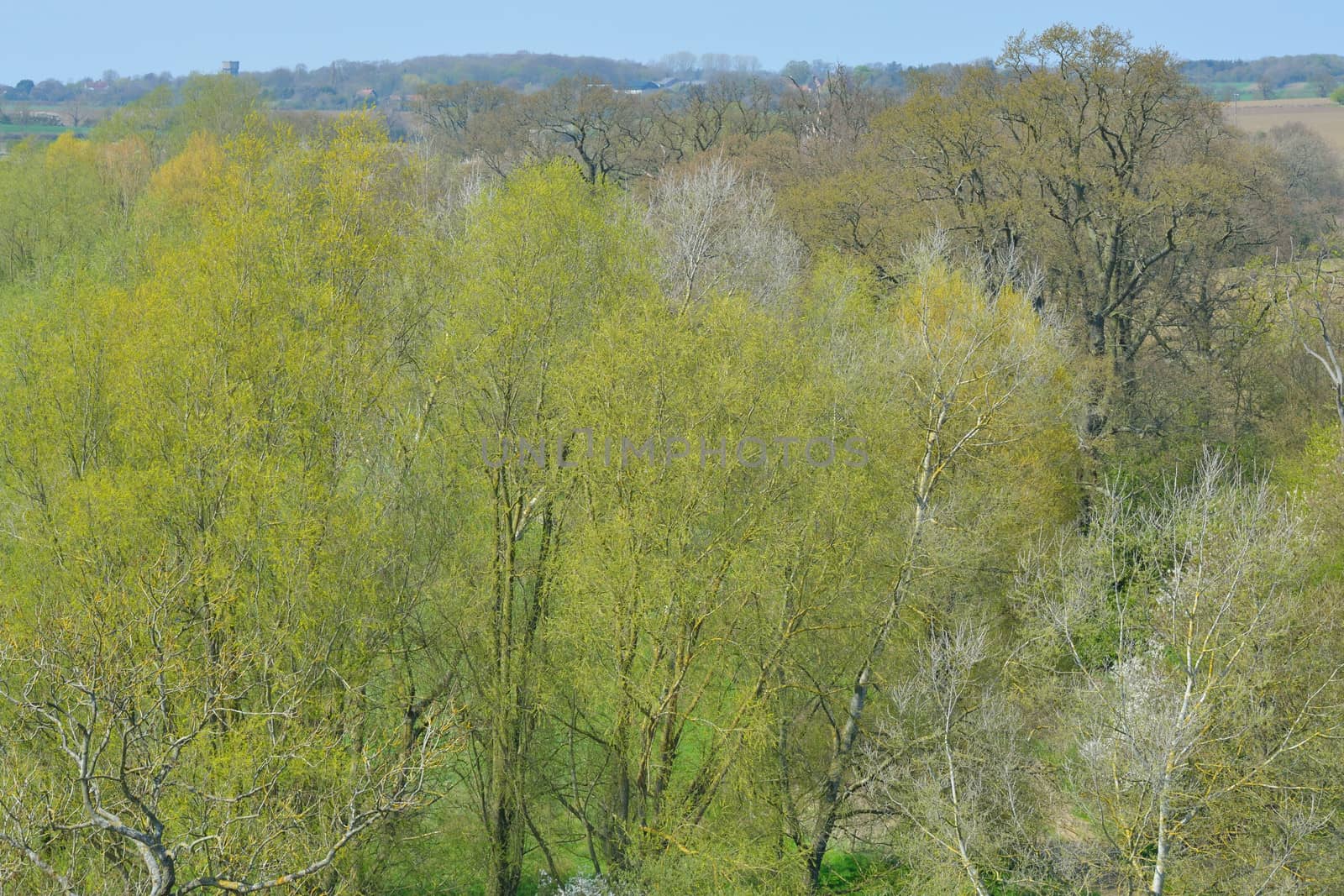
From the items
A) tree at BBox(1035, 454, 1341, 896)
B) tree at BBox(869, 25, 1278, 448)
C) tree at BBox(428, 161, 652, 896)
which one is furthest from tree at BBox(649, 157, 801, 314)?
tree at BBox(1035, 454, 1341, 896)

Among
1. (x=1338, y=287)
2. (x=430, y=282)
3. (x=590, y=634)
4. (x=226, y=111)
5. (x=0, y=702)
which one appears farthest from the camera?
(x=226, y=111)

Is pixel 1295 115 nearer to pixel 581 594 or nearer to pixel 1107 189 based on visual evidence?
pixel 1107 189

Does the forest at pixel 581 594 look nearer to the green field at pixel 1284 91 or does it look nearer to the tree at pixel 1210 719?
the tree at pixel 1210 719

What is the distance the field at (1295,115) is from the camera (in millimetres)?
84375

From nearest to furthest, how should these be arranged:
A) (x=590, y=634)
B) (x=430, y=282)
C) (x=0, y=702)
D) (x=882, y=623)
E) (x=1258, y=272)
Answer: (x=0, y=702), (x=590, y=634), (x=882, y=623), (x=430, y=282), (x=1258, y=272)

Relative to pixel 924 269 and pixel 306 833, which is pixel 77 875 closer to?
pixel 306 833

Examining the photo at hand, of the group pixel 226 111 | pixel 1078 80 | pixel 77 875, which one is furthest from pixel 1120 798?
pixel 226 111

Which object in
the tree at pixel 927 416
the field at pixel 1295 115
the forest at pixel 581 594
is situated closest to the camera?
the forest at pixel 581 594

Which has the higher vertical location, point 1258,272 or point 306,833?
point 1258,272

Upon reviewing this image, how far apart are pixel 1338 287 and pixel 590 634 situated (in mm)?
27283

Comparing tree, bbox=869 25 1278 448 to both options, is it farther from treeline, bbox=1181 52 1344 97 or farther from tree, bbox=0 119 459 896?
treeline, bbox=1181 52 1344 97

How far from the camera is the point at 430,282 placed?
1942cm

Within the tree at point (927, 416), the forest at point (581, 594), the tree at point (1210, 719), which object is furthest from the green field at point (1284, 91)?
the tree at point (1210, 719)

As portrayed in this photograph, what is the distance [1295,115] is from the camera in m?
98.3
